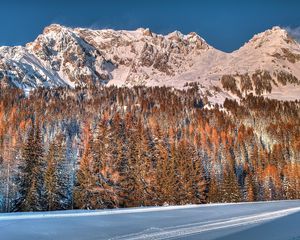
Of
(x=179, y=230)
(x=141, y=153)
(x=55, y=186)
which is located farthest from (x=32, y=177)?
(x=179, y=230)

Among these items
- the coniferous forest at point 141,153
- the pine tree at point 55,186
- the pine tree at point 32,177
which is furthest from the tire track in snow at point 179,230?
the pine tree at point 55,186

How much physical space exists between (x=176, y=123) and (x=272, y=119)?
4778cm

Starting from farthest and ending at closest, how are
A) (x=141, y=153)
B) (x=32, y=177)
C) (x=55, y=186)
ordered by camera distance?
(x=141, y=153), (x=55, y=186), (x=32, y=177)

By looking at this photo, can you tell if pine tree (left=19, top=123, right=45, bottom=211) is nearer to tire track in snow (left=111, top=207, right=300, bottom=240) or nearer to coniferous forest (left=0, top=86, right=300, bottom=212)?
coniferous forest (left=0, top=86, right=300, bottom=212)

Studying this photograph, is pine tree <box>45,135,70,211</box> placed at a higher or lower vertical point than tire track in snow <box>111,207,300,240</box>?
higher

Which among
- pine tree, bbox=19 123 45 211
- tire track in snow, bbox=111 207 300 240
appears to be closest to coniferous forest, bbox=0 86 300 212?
pine tree, bbox=19 123 45 211

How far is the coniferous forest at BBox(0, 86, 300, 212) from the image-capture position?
4166 centimetres

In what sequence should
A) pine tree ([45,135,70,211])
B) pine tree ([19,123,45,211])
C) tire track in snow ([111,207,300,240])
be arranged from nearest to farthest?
tire track in snow ([111,207,300,240]), pine tree ([19,123,45,211]), pine tree ([45,135,70,211])

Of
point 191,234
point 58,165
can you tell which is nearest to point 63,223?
point 191,234

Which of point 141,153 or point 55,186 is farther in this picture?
point 141,153

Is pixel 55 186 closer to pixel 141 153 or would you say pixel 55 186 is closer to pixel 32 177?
pixel 32 177

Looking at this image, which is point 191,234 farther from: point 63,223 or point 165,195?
point 165,195

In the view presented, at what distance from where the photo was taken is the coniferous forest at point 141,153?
41.7 meters

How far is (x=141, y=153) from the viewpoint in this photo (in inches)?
2117
